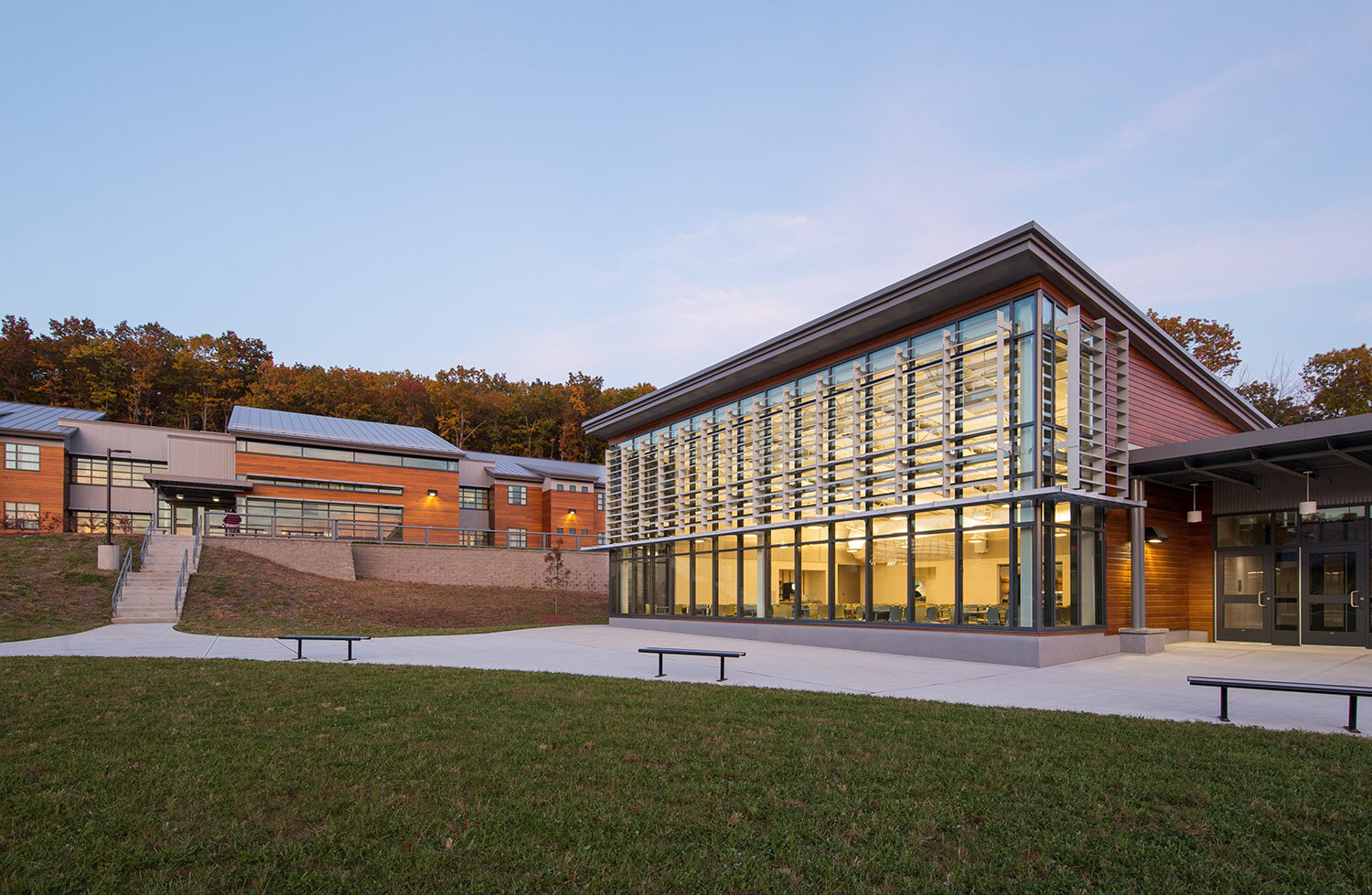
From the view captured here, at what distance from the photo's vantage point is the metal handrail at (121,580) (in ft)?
75.2

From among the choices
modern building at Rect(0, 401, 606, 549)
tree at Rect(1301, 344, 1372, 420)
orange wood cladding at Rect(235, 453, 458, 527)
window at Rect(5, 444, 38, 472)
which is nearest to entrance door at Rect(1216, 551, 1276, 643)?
tree at Rect(1301, 344, 1372, 420)

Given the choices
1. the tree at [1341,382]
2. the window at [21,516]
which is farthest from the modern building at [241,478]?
the tree at [1341,382]

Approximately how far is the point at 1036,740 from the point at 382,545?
106 feet

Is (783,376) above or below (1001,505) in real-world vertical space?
above

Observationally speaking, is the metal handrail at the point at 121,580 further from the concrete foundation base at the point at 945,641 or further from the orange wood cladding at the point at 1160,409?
the orange wood cladding at the point at 1160,409

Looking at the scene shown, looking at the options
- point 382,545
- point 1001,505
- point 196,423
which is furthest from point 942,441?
point 196,423

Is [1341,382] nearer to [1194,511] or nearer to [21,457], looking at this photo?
[1194,511]

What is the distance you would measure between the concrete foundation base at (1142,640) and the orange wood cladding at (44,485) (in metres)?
42.4

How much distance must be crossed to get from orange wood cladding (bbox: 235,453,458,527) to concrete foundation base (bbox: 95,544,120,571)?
11.1 meters

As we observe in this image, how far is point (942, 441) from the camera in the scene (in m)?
16.3

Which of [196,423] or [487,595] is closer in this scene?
[487,595]

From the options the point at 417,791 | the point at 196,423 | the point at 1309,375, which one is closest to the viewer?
the point at 417,791

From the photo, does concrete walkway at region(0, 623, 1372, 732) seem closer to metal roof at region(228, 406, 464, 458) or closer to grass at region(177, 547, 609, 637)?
grass at region(177, 547, 609, 637)

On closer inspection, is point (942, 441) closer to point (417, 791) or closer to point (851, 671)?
point (851, 671)
